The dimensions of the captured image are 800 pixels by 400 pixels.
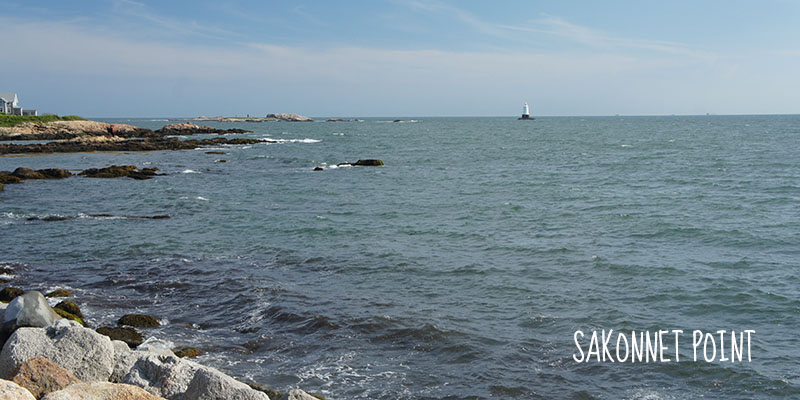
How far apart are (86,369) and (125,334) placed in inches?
146

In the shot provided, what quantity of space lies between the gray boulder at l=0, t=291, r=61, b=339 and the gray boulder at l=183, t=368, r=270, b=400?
181 inches

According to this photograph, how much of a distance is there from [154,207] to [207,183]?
33.3 ft

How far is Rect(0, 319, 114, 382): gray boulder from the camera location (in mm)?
8180

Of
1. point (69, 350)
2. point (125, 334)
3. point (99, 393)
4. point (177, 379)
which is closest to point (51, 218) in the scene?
→ point (125, 334)

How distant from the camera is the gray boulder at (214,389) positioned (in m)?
6.98

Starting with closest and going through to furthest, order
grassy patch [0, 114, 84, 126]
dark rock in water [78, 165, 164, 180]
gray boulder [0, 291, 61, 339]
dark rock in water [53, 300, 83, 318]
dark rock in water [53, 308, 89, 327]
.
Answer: gray boulder [0, 291, 61, 339]
dark rock in water [53, 308, 89, 327]
dark rock in water [53, 300, 83, 318]
dark rock in water [78, 165, 164, 180]
grassy patch [0, 114, 84, 126]

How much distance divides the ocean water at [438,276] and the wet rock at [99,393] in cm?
377

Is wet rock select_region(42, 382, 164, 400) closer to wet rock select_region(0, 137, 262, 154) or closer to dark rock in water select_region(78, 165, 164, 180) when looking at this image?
dark rock in water select_region(78, 165, 164, 180)

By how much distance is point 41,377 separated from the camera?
7.18m

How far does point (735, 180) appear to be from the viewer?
37062 mm

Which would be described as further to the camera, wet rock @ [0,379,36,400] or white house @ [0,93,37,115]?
white house @ [0,93,37,115]

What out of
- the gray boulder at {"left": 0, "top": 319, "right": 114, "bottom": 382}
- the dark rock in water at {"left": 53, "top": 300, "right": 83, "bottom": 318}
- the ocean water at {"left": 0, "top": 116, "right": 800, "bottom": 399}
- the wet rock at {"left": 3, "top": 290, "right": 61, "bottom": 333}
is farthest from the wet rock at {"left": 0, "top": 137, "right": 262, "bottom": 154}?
the gray boulder at {"left": 0, "top": 319, "right": 114, "bottom": 382}

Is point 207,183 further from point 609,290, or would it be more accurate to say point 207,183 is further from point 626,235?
point 609,290

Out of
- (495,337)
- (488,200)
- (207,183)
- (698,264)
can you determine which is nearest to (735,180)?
(488,200)
